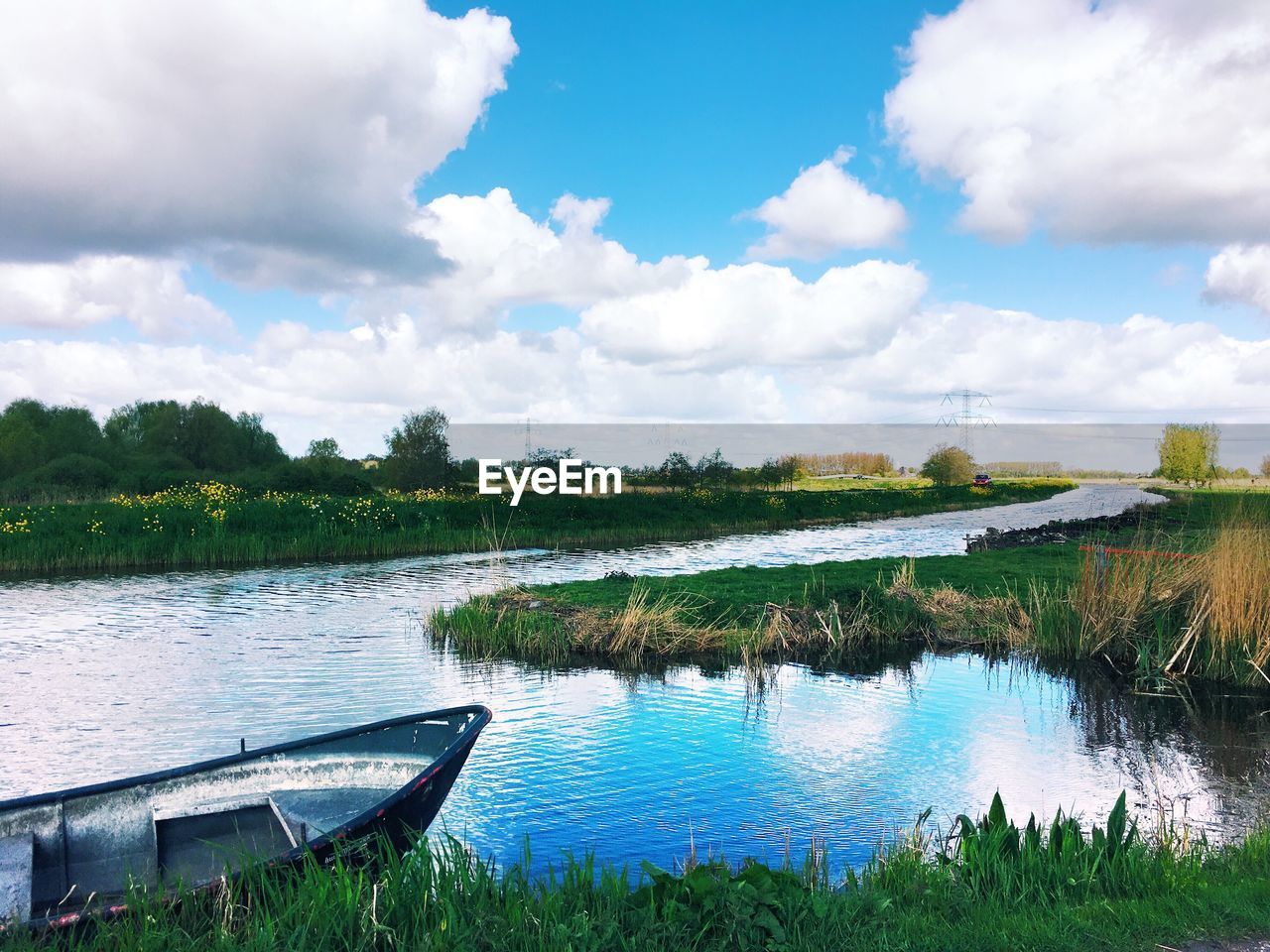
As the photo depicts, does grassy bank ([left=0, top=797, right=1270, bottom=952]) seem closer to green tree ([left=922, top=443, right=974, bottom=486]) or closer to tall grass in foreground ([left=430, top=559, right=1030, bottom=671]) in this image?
tall grass in foreground ([left=430, top=559, right=1030, bottom=671])

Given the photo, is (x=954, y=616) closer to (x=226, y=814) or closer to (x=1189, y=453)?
(x=226, y=814)

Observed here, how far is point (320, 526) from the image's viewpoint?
3775cm

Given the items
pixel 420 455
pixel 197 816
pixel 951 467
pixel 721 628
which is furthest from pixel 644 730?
pixel 951 467

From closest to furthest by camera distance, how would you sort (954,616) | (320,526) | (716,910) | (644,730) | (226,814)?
(716,910) < (226,814) < (644,730) < (954,616) < (320,526)

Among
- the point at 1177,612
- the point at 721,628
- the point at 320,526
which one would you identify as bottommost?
the point at 721,628

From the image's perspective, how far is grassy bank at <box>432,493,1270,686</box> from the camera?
1503cm

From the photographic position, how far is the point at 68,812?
718cm

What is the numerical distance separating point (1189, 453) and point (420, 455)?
11050 cm

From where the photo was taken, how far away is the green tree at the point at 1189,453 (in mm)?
126750

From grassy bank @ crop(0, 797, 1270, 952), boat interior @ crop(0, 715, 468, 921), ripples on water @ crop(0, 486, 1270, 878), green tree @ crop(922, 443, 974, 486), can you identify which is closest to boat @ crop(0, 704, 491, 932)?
Result: boat interior @ crop(0, 715, 468, 921)

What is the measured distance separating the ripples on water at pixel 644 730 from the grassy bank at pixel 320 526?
37.0 ft

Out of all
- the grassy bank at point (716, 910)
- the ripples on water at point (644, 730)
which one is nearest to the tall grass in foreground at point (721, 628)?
the ripples on water at point (644, 730)

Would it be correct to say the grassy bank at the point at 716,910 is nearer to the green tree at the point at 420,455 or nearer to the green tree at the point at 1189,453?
the green tree at the point at 420,455

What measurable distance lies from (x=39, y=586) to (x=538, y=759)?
23.4m
